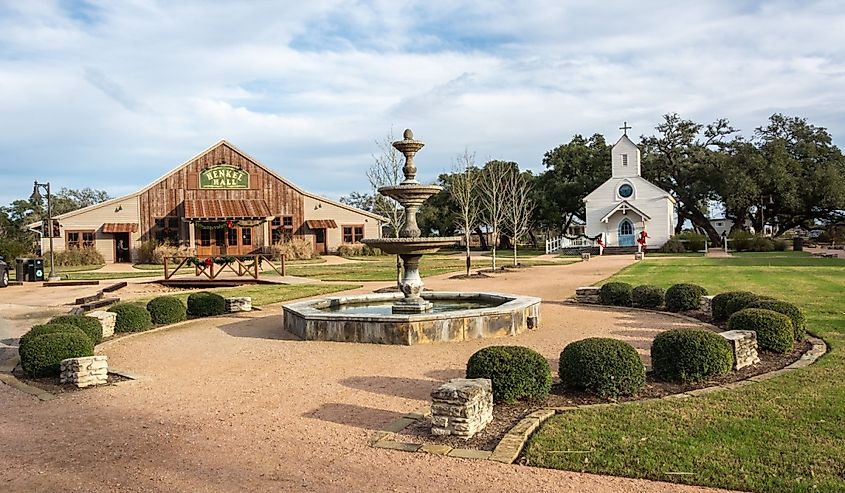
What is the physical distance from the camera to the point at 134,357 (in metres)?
10.7

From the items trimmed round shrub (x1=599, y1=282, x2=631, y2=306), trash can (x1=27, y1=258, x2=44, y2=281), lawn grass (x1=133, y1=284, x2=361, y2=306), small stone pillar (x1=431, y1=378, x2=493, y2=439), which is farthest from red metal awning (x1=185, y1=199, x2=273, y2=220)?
small stone pillar (x1=431, y1=378, x2=493, y2=439)

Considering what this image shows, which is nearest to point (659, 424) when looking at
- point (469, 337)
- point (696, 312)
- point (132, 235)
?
point (469, 337)

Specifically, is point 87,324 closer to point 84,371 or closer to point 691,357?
point 84,371

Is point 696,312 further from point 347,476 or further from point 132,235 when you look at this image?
point 132,235

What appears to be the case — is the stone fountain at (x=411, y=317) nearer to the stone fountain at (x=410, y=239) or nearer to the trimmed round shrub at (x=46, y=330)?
the stone fountain at (x=410, y=239)

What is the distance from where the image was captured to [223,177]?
145 feet

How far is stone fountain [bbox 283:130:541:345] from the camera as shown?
36.3ft

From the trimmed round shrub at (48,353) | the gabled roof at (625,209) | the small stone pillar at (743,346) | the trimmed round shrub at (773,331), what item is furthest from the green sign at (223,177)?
the small stone pillar at (743,346)

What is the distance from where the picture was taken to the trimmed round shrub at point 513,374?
7.03m

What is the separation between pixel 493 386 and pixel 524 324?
5304 mm

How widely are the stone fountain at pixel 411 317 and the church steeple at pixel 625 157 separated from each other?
3854cm

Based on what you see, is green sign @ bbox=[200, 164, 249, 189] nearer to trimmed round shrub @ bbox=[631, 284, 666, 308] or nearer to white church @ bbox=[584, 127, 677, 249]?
white church @ bbox=[584, 127, 677, 249]

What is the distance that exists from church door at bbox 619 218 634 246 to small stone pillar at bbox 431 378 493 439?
4484 cm

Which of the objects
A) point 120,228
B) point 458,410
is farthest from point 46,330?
point 120,228
